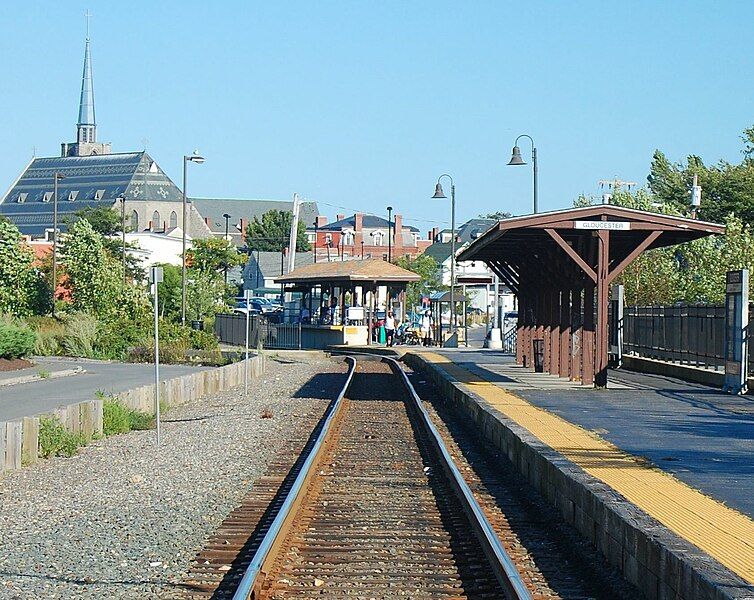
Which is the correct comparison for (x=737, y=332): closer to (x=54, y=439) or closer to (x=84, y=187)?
(x=54, y=439)

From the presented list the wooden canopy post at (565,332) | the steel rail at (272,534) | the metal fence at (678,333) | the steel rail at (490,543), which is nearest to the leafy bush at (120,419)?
the steel rail at (272,534)

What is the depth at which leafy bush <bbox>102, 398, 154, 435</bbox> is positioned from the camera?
2009 cm

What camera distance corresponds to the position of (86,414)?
1864 centimetres

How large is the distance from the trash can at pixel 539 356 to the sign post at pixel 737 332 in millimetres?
7791

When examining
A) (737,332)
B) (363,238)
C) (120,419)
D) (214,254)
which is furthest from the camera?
(363,238)

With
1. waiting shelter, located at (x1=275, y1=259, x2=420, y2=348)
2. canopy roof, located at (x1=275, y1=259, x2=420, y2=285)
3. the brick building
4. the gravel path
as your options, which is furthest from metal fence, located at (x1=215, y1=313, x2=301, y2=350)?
the brick building

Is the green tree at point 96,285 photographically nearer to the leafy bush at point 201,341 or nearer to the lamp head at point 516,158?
the leafy bush at point 201,341

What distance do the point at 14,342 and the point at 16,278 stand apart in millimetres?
19951

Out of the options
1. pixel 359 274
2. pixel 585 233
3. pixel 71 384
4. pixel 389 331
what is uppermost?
pixel 359 274

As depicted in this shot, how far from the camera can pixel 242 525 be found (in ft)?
35.0

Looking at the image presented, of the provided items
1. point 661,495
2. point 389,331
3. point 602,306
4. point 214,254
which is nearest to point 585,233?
point 602,306

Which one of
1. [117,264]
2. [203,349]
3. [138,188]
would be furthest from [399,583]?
[138,188]

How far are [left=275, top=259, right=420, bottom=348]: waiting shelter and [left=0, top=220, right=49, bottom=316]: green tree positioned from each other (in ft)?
44.7

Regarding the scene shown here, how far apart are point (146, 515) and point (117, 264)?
47927 mm
